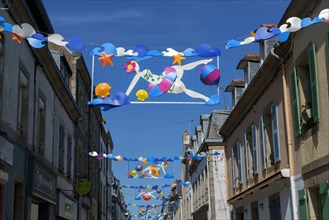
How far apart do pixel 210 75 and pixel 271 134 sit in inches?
248

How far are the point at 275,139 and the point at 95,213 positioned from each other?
1906 cm

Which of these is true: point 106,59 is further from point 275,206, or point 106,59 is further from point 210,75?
point 275,206

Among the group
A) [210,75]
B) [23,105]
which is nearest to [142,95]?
[210,75]

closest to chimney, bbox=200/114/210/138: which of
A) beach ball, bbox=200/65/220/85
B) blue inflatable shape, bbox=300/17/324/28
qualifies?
beach ball, bbox=200/65/220/85

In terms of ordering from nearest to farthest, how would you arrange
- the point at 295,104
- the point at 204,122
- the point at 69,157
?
the point at 295,104 → the point at 69,157 → the point at 204,122

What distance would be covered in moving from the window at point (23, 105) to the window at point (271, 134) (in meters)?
6.95

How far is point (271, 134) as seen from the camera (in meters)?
15.6

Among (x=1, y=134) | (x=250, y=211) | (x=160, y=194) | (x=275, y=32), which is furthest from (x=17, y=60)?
(x=160, y=194)

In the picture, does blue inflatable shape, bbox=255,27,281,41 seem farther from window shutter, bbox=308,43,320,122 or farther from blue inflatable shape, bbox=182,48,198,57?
window shutter, bbox=308,43,320,122

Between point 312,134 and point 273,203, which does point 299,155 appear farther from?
point 273,203

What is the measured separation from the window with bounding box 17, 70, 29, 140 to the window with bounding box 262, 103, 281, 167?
695 cm

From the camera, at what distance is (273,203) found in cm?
1509

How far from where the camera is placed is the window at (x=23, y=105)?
42.7 feet

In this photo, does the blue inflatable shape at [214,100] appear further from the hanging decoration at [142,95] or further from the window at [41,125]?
the window at [41,125]
